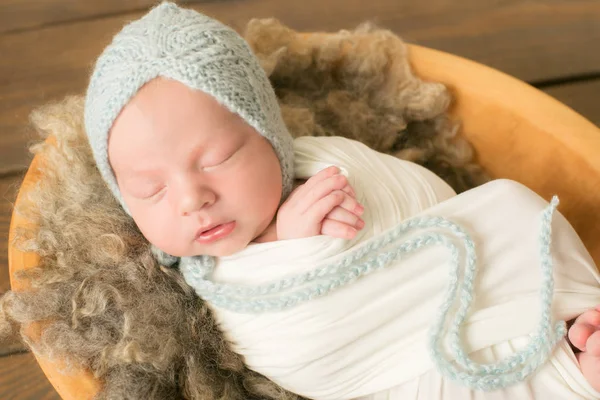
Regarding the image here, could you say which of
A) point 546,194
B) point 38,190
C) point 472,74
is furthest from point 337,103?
point 38,190

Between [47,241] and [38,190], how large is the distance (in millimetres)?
88

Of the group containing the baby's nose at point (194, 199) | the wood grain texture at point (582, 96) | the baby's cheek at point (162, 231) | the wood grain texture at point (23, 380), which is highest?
the baby's nose at point (194, 199)

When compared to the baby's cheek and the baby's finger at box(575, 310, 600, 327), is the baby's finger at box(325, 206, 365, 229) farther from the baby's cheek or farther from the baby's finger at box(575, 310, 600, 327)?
the baby's finger at box(575, 310, 600, 327)

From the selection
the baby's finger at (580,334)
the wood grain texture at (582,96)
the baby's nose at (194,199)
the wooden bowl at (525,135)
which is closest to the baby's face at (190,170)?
the baby's nose at (194,199)

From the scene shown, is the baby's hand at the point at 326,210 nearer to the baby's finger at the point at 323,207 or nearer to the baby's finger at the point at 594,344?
the baby's finger at the point at 323,207

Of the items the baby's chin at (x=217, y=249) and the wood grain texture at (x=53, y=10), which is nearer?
the baby's chin at (x=217, y=249)

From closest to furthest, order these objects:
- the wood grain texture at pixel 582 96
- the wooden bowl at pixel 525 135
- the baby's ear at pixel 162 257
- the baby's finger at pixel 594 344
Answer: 1. the baby's finger at pixel 594 344
2. the baby's ear at pixel 162 257
3. the wooden bowl at pixel 525 135
4. the wood grain texture at pixel 582 96

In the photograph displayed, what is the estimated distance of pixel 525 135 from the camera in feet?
3.26

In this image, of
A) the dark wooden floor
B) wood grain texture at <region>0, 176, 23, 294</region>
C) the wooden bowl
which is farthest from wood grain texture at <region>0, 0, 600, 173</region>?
the wooden bowl

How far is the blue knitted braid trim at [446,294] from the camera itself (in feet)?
2.39

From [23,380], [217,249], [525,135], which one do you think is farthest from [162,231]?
[525,135]

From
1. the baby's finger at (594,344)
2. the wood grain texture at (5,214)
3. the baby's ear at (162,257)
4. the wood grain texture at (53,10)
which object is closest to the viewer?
the baby's finger at (594,344)

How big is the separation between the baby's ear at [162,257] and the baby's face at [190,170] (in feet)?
0.19

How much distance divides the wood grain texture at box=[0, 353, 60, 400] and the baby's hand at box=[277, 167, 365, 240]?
51 cm
